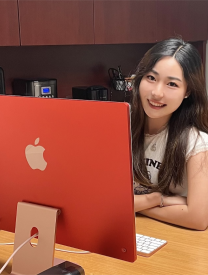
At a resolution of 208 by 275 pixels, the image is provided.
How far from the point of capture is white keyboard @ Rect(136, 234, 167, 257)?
1245 millimetres

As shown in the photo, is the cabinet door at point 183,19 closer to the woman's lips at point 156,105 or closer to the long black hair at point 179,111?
the long black hair at point 179,111

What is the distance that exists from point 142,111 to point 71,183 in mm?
820

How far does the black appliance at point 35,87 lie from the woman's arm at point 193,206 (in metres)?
1.08

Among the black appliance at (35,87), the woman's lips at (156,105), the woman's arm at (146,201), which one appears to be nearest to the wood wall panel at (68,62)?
the black appliance at (35,87)

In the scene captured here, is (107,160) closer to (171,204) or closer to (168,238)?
(168,238)

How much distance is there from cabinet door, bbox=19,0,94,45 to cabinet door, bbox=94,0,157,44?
75mm

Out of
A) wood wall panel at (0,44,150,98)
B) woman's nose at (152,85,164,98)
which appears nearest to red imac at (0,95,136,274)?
woman's nose at (152,85,164,98)

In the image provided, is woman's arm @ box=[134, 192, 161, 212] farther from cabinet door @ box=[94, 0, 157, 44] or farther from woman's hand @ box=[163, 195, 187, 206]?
cabinet door @ box=[94, 0, 157, 44]

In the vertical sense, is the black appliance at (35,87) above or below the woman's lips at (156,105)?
above

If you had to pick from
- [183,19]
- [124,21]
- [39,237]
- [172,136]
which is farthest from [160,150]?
[183,19]

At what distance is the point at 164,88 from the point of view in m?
1.57

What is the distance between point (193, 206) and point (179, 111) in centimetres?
40

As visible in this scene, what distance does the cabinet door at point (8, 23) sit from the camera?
6.30 ft

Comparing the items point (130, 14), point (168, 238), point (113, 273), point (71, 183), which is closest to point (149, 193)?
point (168, 238)
